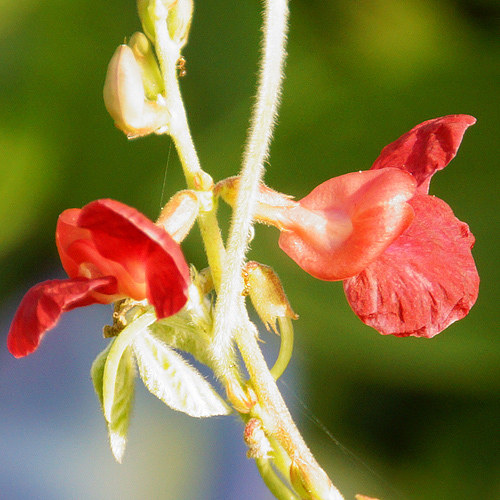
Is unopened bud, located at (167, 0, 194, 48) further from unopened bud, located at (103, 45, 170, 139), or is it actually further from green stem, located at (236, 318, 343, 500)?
green stem, located at (236, 318, 343, 500)

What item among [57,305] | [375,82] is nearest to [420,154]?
[57,305]

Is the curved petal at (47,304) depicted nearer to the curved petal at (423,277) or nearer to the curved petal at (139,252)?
the curved petal at (139,252)

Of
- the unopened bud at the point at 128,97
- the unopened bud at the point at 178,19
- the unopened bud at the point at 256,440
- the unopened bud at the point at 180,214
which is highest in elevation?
the unopened bud at the point at 178,19

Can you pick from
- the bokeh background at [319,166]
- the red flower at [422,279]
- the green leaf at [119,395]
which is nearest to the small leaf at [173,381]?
the green leaf at [119,395]

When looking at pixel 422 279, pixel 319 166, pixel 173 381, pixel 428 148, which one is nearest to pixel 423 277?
pixel 422 279

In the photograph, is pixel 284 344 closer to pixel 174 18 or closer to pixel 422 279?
pixel 422 279

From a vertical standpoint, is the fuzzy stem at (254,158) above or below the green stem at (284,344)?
above

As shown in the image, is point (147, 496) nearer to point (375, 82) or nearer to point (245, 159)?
point (375, 82)
